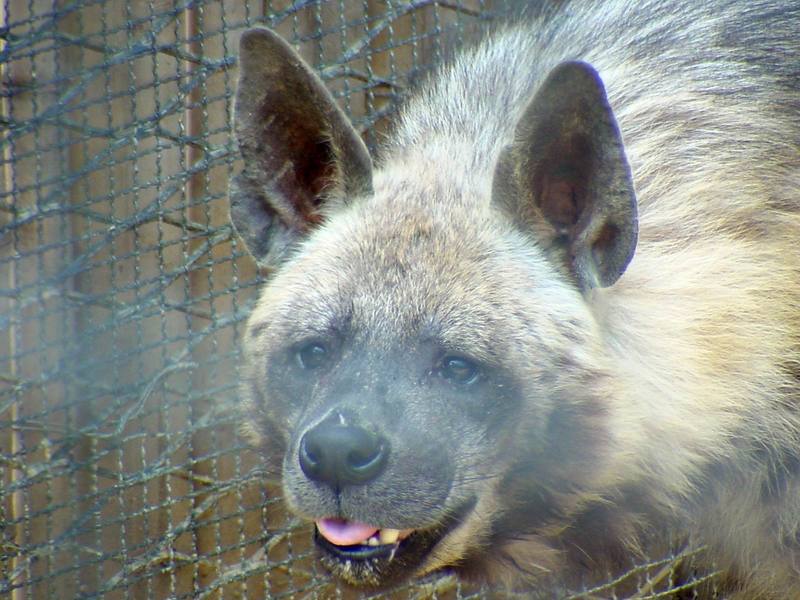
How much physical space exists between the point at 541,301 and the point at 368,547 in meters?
0.50

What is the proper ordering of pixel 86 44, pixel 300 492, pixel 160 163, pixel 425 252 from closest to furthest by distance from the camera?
pixel 300 492, pixel 425 252, pixel 86 44, pixel 160 163

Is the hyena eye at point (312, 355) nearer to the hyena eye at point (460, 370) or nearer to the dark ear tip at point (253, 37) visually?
the hyena eye at point (460, 370)

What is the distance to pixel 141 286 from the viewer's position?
3221 millimetres

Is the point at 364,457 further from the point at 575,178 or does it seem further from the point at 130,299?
the point at 130,299

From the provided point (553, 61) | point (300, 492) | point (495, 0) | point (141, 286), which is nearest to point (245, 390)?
point (300, 492)

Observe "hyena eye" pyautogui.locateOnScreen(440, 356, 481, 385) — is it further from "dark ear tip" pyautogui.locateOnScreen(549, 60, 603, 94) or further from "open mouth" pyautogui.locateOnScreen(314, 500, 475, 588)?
"dark ear tip" pyautogui.locateOnScreen(549, 60, 603, 94)

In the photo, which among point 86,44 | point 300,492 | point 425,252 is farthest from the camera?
point 86,44

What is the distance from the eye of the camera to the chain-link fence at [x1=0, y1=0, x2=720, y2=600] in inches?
123

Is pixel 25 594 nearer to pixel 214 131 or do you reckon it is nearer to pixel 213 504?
pixel 213 504

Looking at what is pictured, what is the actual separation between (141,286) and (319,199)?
1.16 m

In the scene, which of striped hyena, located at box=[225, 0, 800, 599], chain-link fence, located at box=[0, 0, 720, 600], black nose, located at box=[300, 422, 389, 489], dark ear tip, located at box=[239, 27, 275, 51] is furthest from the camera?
chain-link fence, located at box=[0, 0, 720, 600]

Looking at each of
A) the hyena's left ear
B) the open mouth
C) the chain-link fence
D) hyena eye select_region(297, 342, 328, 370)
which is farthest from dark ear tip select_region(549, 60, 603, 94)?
the chain-link fence

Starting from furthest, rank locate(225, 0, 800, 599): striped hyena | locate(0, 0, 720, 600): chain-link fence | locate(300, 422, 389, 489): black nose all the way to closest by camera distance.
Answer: locate(0, 0, 720, 600): chain-link fence → locate(225, 0, 800, 599): striped hyena → locate(300, 422, 389, 489): black nose

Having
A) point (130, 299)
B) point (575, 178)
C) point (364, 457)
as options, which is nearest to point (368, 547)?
point (364, 457)
